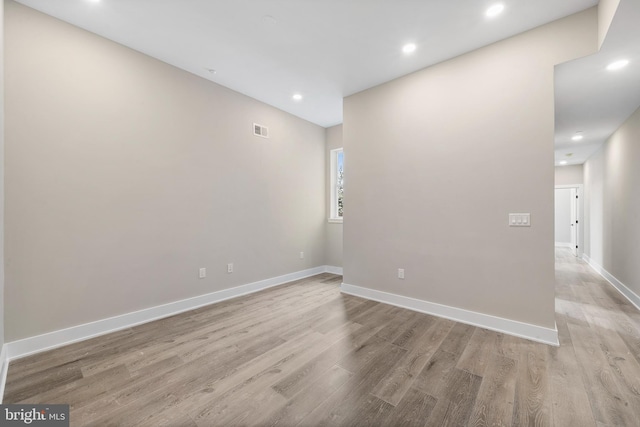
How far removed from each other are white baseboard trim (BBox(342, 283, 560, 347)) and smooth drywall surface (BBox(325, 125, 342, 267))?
4.63 feet

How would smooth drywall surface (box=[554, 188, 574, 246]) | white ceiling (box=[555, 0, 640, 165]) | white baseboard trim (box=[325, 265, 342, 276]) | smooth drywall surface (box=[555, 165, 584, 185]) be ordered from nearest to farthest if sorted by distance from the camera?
1. white ceiling (box=[555, 0, 640, 165])
2. white baseboard trim (box=[325, 265, 342, 276])
3. smooth drywall surface (box=[555, 165, 584, 185])
4. smooth drywall surface (box=[554, 188, 574, 246])

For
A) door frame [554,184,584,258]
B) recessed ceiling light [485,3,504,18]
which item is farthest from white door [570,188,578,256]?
recessed ceiling light [485,3,504,18]

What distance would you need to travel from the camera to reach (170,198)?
3090 mm

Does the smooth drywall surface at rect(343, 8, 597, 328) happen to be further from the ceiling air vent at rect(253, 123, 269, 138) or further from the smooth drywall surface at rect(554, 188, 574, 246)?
the smooth drywall surface at rect(554, 188, 574, 246)

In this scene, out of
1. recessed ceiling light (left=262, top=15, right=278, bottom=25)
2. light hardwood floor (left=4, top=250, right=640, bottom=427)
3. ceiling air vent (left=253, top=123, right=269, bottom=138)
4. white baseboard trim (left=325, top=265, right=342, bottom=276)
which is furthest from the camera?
white baseboard trim (left=325, top=265, right=342, bottom=276)

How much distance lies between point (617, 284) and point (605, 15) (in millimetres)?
4179

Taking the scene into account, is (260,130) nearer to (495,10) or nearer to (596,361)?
(495,10)

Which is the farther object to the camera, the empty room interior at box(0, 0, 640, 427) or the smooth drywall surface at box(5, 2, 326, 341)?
the smooth drywall surface at box(5, 2, 326, 341)

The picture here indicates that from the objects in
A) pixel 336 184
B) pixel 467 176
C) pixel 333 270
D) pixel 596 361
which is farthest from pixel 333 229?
pixel 596 361

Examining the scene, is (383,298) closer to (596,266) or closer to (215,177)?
(215,177)

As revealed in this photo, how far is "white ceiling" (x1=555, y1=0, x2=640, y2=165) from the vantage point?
1.97 m

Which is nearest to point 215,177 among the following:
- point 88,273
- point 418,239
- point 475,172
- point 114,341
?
point 88,273

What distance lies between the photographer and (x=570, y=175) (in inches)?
292

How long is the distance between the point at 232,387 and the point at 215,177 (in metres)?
2.59
